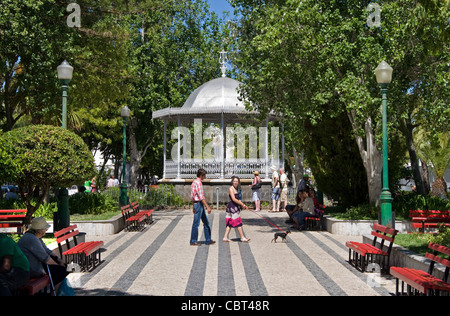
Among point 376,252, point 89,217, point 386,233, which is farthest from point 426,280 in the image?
point 89,217

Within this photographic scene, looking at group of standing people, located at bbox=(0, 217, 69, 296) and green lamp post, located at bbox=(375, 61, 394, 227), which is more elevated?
green lamp post, located at bbox=(375, 61, 394, 227)

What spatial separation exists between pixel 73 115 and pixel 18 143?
1235cm

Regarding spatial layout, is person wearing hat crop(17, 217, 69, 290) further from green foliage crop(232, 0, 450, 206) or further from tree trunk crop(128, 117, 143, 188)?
tree trunk crop(128, 117, 143, 188)

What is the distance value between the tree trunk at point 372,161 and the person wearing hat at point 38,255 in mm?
10995

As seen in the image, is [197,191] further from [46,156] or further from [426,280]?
[426,280]

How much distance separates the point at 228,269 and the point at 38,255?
3.61 meters

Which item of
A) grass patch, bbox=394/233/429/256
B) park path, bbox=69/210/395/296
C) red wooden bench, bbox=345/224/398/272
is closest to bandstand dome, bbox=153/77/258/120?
park path, bbox=69/210/395/296

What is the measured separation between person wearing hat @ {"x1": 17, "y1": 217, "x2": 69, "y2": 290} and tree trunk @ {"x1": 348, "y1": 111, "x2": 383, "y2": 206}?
1099 cm

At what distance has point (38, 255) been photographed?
6871 millimetres

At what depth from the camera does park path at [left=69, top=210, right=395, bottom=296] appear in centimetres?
792
